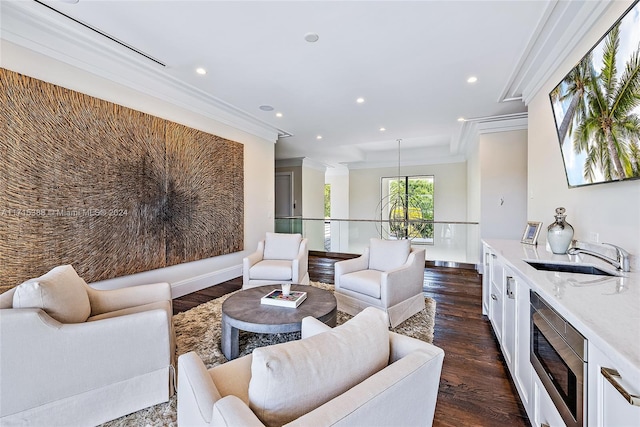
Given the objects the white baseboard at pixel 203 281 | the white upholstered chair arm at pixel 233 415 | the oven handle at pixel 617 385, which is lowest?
the white baseboard at pixel 203 281

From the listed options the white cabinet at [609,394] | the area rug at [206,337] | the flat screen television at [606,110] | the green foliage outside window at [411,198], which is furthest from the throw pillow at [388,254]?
the green foliage outside window at [411,198]

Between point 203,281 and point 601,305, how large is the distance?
417 cm

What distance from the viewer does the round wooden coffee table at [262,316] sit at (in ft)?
6.58

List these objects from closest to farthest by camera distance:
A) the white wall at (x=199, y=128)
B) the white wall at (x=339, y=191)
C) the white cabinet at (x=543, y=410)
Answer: the white cabinet at (x=543, y=410), the white wall at (x=199, y=128), the white wall at (x=339, y=191)

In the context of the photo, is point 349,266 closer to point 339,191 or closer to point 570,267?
point 570,267

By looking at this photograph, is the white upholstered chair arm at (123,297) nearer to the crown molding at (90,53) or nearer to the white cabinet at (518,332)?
the crown molding at (90,53)

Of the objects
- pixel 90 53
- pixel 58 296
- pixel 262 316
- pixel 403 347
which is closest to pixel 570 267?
pixel 403 347

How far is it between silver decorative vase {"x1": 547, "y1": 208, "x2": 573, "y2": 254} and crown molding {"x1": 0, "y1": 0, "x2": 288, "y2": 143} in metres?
4.08

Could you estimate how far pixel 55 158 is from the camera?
8.13 ft

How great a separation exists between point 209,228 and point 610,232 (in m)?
4.25

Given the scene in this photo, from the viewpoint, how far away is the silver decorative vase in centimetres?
216

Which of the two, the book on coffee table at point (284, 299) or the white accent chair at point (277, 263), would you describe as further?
the white accent chair at point (277, 263)

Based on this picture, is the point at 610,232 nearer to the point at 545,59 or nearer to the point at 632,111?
the point at 632,111

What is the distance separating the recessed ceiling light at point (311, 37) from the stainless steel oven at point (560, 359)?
2508mm
